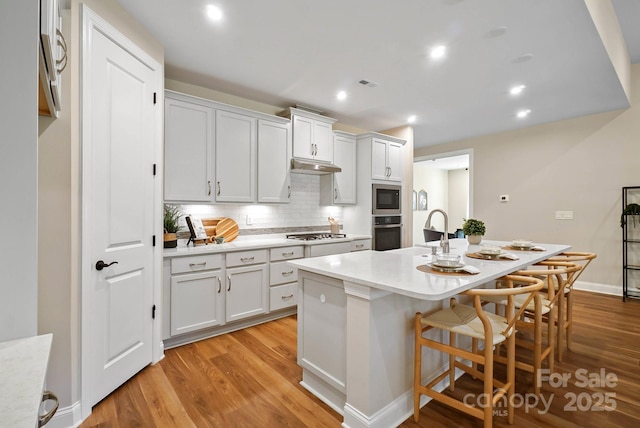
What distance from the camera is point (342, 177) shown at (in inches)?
176

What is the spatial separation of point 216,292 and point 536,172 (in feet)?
17.6

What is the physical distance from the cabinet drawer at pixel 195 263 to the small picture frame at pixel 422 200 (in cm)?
738

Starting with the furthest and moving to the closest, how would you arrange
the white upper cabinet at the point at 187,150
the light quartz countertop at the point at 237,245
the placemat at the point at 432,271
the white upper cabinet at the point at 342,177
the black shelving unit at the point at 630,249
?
the white upper cabinet at the point at 342,177
the black shelving unit at the point at 630,249
the white upper cabinet at the point at 187,150
the light quartz countertop at the point at 237,245
the placemat at the point at 432,271

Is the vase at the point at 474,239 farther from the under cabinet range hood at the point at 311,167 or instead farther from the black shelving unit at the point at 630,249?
the black shelving unit at the point at 630,249

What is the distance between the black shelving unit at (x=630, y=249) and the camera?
13.5 feet

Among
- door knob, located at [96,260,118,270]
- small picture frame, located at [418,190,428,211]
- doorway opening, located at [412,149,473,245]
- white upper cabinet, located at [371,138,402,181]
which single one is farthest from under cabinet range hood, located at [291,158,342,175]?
small picture frame, located at [418,190,428,211]

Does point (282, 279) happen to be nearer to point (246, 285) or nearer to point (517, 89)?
point (246, 285)

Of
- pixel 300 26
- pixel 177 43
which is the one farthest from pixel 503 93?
pixel 177 43

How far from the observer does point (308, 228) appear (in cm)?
443

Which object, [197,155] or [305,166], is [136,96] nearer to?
[197,155]

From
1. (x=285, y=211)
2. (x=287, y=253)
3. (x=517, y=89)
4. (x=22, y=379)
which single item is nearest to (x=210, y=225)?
(x=287, y=253)

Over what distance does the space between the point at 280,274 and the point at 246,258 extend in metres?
A: 0.49

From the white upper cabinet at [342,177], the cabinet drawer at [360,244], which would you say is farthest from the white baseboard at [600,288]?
the white upper cabinet at [342,177]

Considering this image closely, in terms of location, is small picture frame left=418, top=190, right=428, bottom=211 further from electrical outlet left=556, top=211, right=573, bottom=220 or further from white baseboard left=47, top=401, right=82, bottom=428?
white baseboard left=47, top=401, right=82, bottom=428
